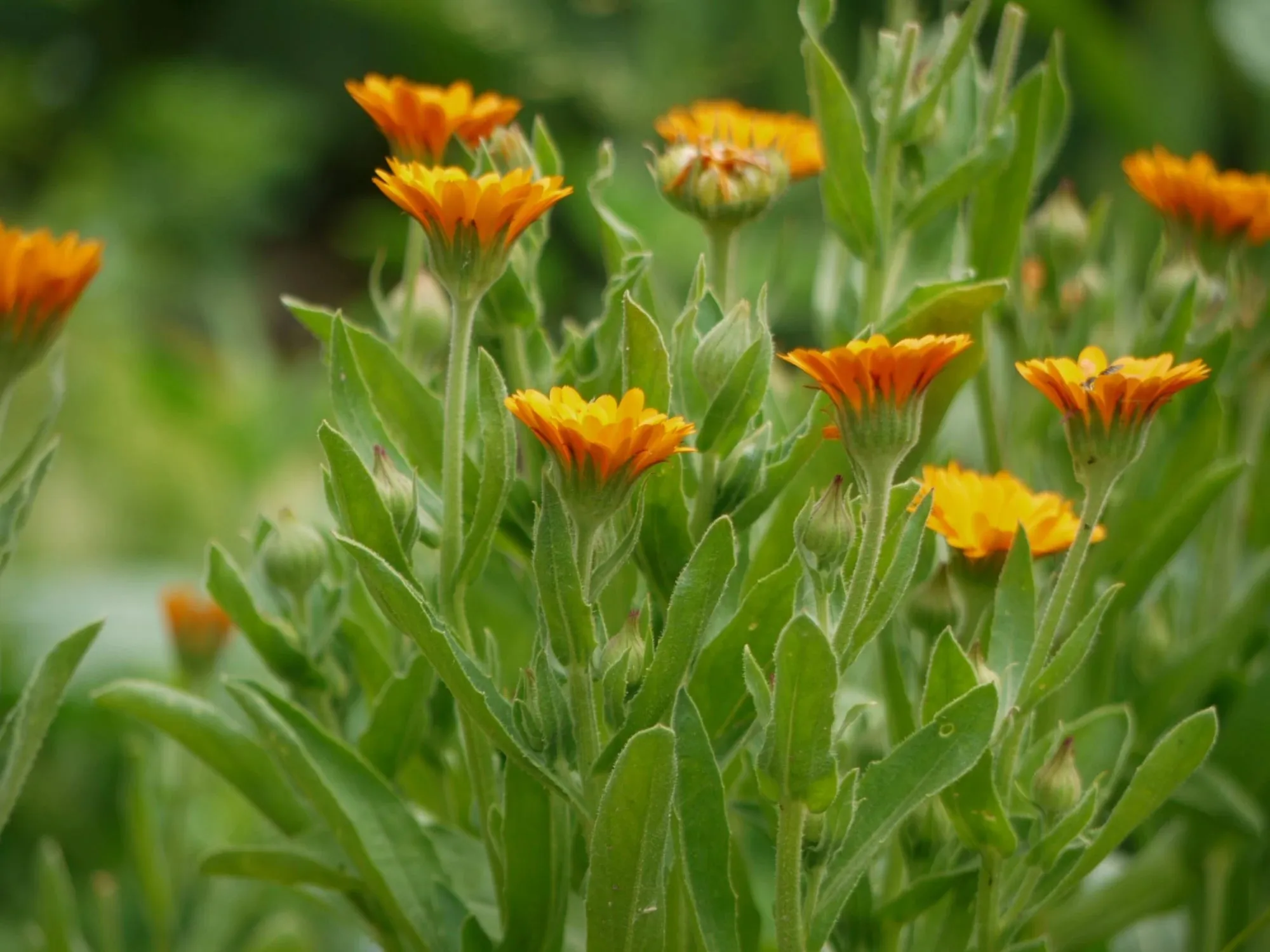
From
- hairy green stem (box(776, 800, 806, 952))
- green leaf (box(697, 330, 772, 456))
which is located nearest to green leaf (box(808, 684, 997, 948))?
hairy green stem (box(776, 800, 806, 952))

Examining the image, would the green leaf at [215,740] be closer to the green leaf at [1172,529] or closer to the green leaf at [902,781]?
the green leaf at [902,781]

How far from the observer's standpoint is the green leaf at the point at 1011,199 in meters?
0.70

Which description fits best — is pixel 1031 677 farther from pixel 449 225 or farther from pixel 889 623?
pixel 449 225

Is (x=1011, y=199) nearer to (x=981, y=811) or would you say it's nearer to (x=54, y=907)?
(x=981, y=811)

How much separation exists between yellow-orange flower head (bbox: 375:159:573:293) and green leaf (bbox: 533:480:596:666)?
9cm

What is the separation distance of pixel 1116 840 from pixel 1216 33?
2.24 m

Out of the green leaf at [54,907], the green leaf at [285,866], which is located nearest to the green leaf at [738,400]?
the green leaf at [285,866]

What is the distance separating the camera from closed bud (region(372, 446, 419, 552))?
54 centimetres

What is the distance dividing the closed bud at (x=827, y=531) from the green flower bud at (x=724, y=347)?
7 cm

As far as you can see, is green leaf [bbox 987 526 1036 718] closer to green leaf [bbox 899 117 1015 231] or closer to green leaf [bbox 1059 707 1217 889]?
green leaf [bbox 1059 707 1217 889]

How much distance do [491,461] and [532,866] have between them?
0.50 ft

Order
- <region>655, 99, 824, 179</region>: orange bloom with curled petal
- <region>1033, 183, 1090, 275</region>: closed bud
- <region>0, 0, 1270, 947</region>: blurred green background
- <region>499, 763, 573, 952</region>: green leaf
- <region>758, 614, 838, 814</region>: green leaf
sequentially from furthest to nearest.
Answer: <region>0, 0, 1270, 947</region>: blurred green background < <region>1033, 183, 1090, 275</region>: closed bud < <region>655, 99, 824, 179</region>: orange bloom with curled petal < <region>499, 763, 573, 952</region>: green leaf < <region>758, 614, 838, 814</region>: green leaf

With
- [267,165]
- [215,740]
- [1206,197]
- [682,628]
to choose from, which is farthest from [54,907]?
[267,165]

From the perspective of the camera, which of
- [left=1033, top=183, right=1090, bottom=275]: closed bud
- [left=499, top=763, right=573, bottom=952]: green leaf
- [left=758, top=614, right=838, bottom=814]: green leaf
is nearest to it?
[left=758, top=614, right=838, bottom=814]: green leaf
